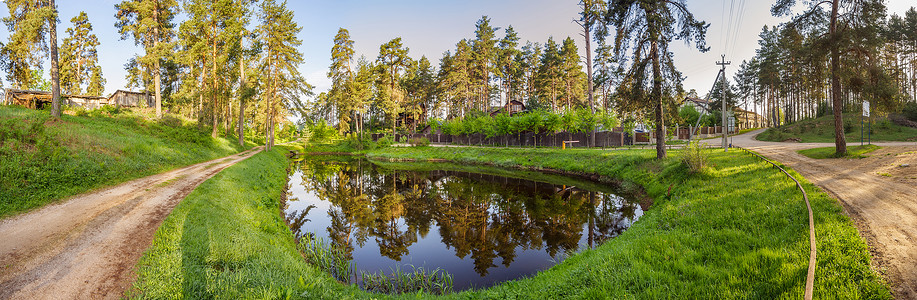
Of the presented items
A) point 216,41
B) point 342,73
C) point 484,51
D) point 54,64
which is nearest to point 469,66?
point 484,51

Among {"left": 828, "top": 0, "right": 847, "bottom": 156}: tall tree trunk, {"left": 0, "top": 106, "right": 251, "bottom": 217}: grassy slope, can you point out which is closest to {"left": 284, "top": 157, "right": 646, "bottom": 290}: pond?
{"left": 0, "top": 106, "right": 251, "bottom": 217}: grassy slope

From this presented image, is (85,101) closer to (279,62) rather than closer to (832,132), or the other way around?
(279,62)

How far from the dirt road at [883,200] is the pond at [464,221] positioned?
16.6 ft

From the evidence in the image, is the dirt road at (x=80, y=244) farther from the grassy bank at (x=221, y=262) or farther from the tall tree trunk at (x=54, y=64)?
the tall tree trunk at (x=54, y=64)

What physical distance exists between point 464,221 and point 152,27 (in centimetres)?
3231

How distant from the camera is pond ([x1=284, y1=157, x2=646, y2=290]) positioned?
8789 millimetres

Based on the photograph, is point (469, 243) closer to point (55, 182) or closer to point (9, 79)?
point (55, 182)

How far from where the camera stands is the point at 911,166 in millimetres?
10500

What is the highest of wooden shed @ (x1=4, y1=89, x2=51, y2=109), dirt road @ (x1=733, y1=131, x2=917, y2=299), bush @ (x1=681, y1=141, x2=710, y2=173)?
wooden shed @ (x1=4, y1=89, x2=51, y2=109)

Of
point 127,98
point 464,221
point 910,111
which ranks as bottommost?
point 464,221

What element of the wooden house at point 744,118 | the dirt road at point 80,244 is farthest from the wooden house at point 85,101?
the wooden house at point 744,118

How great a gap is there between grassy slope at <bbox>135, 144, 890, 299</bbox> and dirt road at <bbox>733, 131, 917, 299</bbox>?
0.74ft

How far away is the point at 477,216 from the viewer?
1294 centimetres

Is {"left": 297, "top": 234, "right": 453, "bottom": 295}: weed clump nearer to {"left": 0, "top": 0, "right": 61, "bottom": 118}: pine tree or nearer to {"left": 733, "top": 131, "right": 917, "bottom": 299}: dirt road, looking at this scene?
{"left": 733, "top": 131, "right": 917, "bottom": 299}: dirt road
